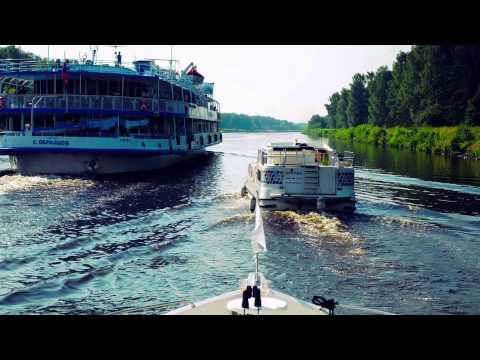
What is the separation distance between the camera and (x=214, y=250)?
1916cm

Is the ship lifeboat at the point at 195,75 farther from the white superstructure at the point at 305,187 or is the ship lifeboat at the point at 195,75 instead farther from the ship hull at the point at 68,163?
the white superstructure at the point at 305,187

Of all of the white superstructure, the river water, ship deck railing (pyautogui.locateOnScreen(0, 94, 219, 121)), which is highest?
ship deck railing (pyautogui.locateOnScreen(0, 94, 219, 121))

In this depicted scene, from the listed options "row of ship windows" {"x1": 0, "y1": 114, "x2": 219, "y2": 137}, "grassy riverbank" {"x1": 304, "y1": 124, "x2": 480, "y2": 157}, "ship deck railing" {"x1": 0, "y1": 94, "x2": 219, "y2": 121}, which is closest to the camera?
"ship deck railing" {"x1": 0, "y1": 94, "x2": 219, "y2": 121}

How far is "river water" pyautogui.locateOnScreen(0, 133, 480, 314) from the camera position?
14227 millimetres

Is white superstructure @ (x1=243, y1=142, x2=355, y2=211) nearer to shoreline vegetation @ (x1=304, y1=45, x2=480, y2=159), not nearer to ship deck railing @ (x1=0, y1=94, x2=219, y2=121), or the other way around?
ship deck railing @ (x1=0, y1=94, x2=219, y2=121)

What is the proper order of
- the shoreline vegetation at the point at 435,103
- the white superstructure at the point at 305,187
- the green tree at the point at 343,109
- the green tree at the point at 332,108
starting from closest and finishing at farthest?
the white superstructure at the point at 305,187
the shoreline vegetation at the point at 435,103
the green tree at the point at 343,109
the green tree at the point at 332,108

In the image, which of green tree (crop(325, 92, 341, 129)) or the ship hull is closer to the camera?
the ship hull

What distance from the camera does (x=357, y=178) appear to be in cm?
4238

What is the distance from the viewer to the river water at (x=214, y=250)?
560 inches

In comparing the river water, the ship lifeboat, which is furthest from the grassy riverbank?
the river water

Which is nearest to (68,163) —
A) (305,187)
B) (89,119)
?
(89,119)

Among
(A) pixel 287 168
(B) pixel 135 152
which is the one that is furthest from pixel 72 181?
(A) pixel 287 168

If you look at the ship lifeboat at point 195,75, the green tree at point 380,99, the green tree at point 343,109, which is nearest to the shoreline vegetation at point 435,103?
the green tree at point 380,99

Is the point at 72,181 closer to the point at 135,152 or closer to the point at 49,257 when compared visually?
the point at 135,152
